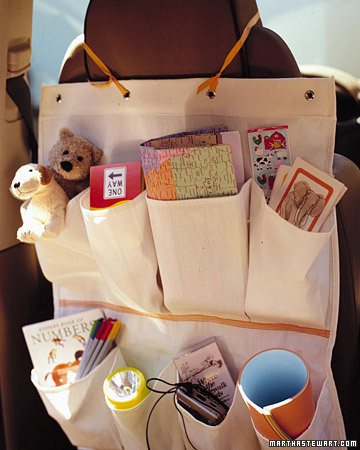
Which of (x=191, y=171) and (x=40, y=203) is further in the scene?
(x=40, y=203)

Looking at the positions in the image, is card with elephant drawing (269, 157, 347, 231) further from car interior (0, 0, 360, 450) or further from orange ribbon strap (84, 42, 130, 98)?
orange ribbon strap (84, 42, 130, 98)

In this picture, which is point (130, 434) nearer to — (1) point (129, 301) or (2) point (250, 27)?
(1) point (129, 301)

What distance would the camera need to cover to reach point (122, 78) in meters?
1.33

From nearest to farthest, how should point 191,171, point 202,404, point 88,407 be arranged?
point 191,171 < point 202,404 < point 88,407

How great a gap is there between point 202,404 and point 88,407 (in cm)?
36

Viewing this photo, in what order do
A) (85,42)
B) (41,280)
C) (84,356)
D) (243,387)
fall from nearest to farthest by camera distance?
1. (243,387)
2. (85,42)
3. (84,356)
4. (41,280)

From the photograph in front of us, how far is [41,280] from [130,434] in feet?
1.96

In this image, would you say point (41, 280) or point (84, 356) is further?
point (41, 280)

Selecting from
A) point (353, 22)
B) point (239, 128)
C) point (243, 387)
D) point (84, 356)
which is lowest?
point (84, 356)

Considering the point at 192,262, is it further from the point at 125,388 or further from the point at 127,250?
the point at 125,388

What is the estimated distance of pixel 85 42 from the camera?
132 cm

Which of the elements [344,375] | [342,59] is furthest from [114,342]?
[342,59]

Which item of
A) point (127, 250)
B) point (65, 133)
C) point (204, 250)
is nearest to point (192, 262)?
point (204, 250)

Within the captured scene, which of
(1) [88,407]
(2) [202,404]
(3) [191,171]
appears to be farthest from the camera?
(1) [88,407]
